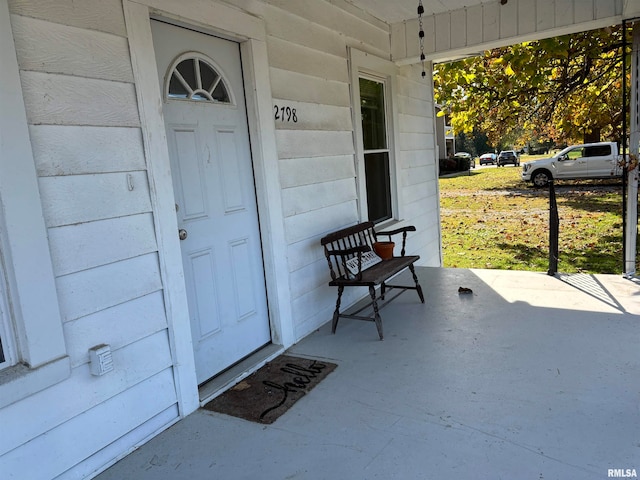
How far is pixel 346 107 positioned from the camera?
4.19 metres

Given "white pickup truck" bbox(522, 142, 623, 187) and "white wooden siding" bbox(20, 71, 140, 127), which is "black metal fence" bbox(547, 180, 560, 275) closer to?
"white wooden siding" bbox(20, 71, 140, 127)

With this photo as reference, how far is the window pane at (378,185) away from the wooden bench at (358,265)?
57 centimetres

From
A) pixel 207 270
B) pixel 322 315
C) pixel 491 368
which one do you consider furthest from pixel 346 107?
pixel 491 368

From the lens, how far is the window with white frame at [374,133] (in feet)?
14.5

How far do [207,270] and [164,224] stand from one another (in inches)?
20.3

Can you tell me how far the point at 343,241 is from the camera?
3.91m

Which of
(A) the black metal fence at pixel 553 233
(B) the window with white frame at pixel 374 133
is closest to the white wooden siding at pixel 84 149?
(B) the window with white frame at pixel 374 133

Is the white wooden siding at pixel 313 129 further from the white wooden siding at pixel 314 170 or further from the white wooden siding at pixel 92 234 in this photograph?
the white wooden siding at pixel 92 234

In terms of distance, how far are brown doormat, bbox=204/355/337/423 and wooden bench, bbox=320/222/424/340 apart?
613 mm

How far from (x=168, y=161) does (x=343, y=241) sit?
1.84m

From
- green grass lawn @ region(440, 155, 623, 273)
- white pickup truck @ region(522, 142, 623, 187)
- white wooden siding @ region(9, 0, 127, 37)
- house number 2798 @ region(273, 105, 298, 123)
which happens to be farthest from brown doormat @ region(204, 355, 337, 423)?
white pickup truck @ region(522, 142, 623, 187)

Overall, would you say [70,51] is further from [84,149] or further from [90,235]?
[90,235]

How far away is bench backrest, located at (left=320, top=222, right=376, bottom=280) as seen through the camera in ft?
11.8

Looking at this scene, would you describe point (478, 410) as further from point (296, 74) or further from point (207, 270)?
point (296, 74)
